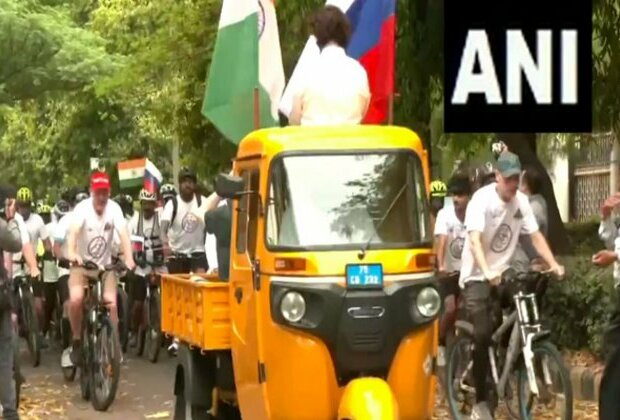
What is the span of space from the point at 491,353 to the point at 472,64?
15.9 feet

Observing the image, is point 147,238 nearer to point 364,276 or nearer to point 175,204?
point 175,204

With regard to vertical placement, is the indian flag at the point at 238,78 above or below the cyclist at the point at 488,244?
above

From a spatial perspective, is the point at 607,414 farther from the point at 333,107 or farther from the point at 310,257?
the point at 333,107

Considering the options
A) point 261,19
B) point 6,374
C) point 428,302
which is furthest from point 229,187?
point 261,19

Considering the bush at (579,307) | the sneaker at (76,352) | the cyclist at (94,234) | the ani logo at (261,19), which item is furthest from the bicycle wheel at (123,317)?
the ani logo at (261,19)

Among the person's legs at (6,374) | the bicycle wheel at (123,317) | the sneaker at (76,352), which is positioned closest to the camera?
the person's legs at (6,374)

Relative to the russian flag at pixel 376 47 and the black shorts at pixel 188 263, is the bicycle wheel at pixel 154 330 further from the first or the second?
the russian flag at pixel 376 47

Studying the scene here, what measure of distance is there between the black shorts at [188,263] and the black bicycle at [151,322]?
0.80ft

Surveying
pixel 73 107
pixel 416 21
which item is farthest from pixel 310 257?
pixel 73 107

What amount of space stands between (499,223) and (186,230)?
6823 mm

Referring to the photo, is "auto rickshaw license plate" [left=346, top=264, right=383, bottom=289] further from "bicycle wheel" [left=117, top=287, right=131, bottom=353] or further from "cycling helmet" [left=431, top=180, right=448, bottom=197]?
"bicycle wheel" [left=117, top=287, right=131, bottom=353]

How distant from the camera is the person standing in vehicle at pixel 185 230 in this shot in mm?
17031

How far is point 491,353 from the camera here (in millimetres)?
11078

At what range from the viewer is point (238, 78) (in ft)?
37.3
